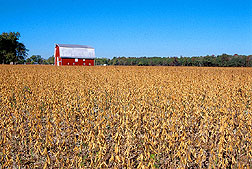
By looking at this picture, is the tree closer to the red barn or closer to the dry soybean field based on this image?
the red barn

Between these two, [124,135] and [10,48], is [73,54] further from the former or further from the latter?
[124,135]

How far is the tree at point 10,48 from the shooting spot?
6368 centimetres

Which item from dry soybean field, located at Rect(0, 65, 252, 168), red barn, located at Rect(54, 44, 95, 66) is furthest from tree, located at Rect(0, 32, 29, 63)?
dry soybean field, located at Rect(0, 65, 252, 168)

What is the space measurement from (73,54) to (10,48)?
22520mm

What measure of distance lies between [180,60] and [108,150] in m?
111

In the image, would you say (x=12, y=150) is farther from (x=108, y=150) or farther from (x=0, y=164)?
(x=108, y=150)

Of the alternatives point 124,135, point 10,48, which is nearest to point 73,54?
point 10,48

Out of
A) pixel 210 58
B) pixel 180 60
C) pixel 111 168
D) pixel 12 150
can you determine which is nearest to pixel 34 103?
pixel 12 150

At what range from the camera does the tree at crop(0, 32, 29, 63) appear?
6368 cm

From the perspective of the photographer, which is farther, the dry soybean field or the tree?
the tree

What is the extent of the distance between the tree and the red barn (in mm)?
14804

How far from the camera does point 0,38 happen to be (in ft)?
208

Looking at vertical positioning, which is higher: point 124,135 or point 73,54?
point 73,54

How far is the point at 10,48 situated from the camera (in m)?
65.8
